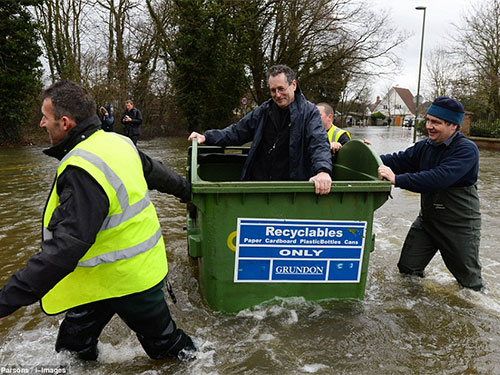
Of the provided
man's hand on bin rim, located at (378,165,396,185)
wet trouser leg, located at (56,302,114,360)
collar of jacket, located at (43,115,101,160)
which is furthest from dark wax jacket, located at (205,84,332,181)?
wet trouser leg, located at (56,302,114,360)

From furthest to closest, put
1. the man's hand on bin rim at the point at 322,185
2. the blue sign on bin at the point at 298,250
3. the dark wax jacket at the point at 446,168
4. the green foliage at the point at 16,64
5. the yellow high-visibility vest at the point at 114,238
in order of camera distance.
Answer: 1. the green foliage at the point at 16,64
2. the dark wax jacket at the point at 446,168
3. the blue sign on bin at the point at 298,250
4. the man's hand on bin rim at the point at 322,185
5. the yellow high-visibility vest at the point at 114,238

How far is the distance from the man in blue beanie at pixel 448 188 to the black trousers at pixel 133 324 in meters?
1.68

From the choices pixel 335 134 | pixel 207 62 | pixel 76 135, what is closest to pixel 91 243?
pixel 76 135

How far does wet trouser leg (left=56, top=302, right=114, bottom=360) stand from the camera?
225cm

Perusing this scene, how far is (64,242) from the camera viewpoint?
1.82 metres

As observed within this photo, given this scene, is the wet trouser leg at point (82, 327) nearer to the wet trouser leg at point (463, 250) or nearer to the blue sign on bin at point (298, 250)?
the blue sign on bin at point (298, 250)

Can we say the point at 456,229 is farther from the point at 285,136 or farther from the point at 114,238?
the point at 114,238

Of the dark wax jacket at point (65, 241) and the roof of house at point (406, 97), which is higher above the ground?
the roof of house at point (406, 97)

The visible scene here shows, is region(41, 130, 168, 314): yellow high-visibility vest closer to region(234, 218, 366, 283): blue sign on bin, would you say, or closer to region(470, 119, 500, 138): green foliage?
region(234, 218, 366, 283): blue sign on bin

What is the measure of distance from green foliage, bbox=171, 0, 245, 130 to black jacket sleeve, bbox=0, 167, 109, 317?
18.8 m

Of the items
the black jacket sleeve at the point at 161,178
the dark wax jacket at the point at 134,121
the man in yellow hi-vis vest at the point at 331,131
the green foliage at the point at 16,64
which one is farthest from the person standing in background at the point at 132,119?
the black jacket sleeve at the point at 161,178

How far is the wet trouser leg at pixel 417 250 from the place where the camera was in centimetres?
361

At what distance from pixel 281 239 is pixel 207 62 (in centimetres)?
1933

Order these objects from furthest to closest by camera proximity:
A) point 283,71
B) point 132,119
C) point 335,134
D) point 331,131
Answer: point 132,119
point 331,131
point 335,134
point 283,71
